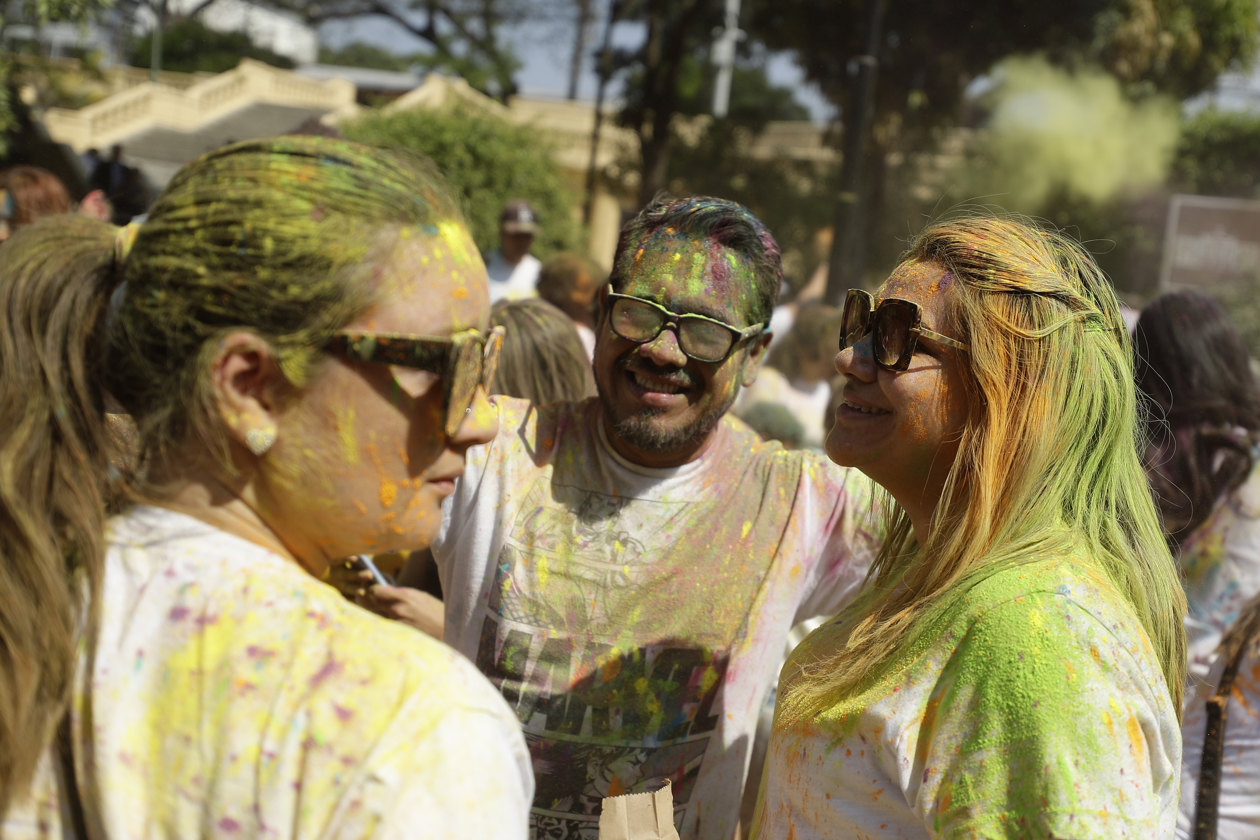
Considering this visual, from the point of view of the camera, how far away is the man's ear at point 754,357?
2.46 metres

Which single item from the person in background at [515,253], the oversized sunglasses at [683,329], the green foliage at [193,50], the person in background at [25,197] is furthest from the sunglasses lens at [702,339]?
the green foliage at [193,50]

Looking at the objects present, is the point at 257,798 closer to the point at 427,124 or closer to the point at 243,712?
the point at 243,712

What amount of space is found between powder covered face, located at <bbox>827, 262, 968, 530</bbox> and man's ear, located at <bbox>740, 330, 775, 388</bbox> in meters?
0.51

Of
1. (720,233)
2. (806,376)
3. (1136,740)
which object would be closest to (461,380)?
(1136,740)

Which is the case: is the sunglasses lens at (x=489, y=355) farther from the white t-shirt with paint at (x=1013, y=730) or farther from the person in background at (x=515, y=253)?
the person in background at (x=515, y=253)

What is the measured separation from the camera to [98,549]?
3.74ft

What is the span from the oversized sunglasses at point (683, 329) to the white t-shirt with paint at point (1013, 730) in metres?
0.92

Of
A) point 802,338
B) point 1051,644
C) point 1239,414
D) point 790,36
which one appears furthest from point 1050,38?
point 1051,644

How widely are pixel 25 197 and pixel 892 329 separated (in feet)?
17.7

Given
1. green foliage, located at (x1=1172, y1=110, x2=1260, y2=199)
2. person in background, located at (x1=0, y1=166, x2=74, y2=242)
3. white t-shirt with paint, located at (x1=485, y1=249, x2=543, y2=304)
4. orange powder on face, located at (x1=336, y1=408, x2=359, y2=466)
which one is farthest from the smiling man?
green foliage, located at (x1=1172, y1=110, x2=1260, y2=199)

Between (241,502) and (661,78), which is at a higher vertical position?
(661,78)

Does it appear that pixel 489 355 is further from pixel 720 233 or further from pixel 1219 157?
pixel 1219 157

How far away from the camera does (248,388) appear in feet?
3.92

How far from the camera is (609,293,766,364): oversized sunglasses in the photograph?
7.61ft
